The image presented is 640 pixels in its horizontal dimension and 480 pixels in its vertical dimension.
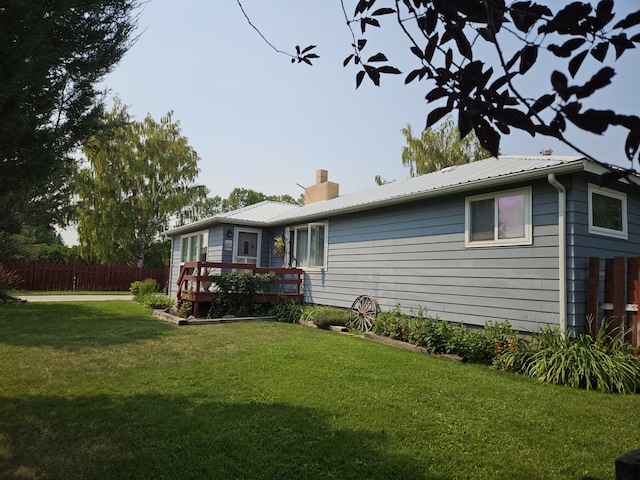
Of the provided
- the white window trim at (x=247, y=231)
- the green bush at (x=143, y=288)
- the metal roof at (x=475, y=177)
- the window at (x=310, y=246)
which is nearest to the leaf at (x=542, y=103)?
the metal roof at (x=475, y=177)

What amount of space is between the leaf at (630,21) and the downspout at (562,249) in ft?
18.4

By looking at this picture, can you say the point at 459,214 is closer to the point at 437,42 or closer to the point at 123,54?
the point at 123,54

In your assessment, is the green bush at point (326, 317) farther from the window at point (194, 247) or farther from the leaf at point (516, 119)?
the leaf at point (516, 119)

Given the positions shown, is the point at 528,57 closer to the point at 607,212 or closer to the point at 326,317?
the point at 607,212

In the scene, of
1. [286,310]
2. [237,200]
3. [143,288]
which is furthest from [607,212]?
[237,200]

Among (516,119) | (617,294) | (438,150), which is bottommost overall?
(617,294)

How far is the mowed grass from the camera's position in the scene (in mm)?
2658

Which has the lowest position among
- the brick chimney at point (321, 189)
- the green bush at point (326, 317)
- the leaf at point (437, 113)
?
the green bush at point (326, 317)

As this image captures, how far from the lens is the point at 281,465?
2631 millimetres

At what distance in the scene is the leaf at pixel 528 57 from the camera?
1.09 meters

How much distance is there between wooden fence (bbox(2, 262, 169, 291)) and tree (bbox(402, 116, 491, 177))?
17154 mm

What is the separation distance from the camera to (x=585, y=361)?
5.04 meters

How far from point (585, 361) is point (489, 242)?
2.49 metres

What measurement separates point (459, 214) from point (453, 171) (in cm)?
246
